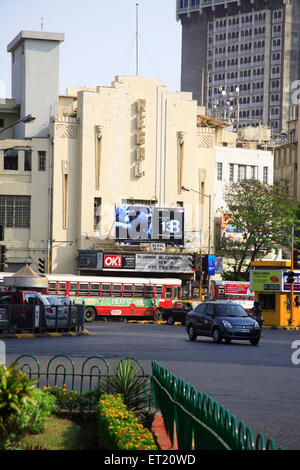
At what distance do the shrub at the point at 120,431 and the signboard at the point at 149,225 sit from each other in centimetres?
6247

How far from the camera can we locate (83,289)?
189ft

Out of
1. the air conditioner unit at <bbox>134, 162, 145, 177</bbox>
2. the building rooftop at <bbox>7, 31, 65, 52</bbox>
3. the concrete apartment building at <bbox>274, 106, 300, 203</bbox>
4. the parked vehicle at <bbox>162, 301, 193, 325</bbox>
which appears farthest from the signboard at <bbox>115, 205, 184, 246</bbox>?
the concrete apartment building at <bbox>274, 106, 300, 203</bbox>

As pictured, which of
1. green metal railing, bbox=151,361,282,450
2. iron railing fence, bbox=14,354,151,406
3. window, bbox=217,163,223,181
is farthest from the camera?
window, bbox=217,163,223,181

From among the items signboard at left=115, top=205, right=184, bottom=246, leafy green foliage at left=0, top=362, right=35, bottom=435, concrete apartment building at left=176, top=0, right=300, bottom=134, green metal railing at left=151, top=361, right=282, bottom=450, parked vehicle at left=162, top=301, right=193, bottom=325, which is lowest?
parked vehicle at left=162, top=301, right=193, bottom=325

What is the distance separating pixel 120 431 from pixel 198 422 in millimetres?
1431

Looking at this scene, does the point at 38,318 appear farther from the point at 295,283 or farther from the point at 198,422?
the point at 198,422

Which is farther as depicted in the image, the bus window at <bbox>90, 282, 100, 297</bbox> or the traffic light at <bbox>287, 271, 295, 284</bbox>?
the bus window at <bbox>90, 282, 100, 297</bbox>

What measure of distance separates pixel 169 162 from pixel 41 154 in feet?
36.1

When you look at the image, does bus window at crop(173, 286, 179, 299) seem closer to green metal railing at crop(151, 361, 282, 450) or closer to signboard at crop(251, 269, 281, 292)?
signboard at crop(251, 269, 281, 292)

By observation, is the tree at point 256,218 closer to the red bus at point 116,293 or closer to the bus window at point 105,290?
the red bus at point 116,293

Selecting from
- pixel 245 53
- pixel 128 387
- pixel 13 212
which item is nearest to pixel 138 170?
pixel 13 212

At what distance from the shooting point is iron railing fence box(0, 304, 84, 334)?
122 feet

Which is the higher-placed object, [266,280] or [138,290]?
[266,280]

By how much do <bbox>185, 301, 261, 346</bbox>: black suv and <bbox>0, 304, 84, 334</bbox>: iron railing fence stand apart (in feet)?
19.8
